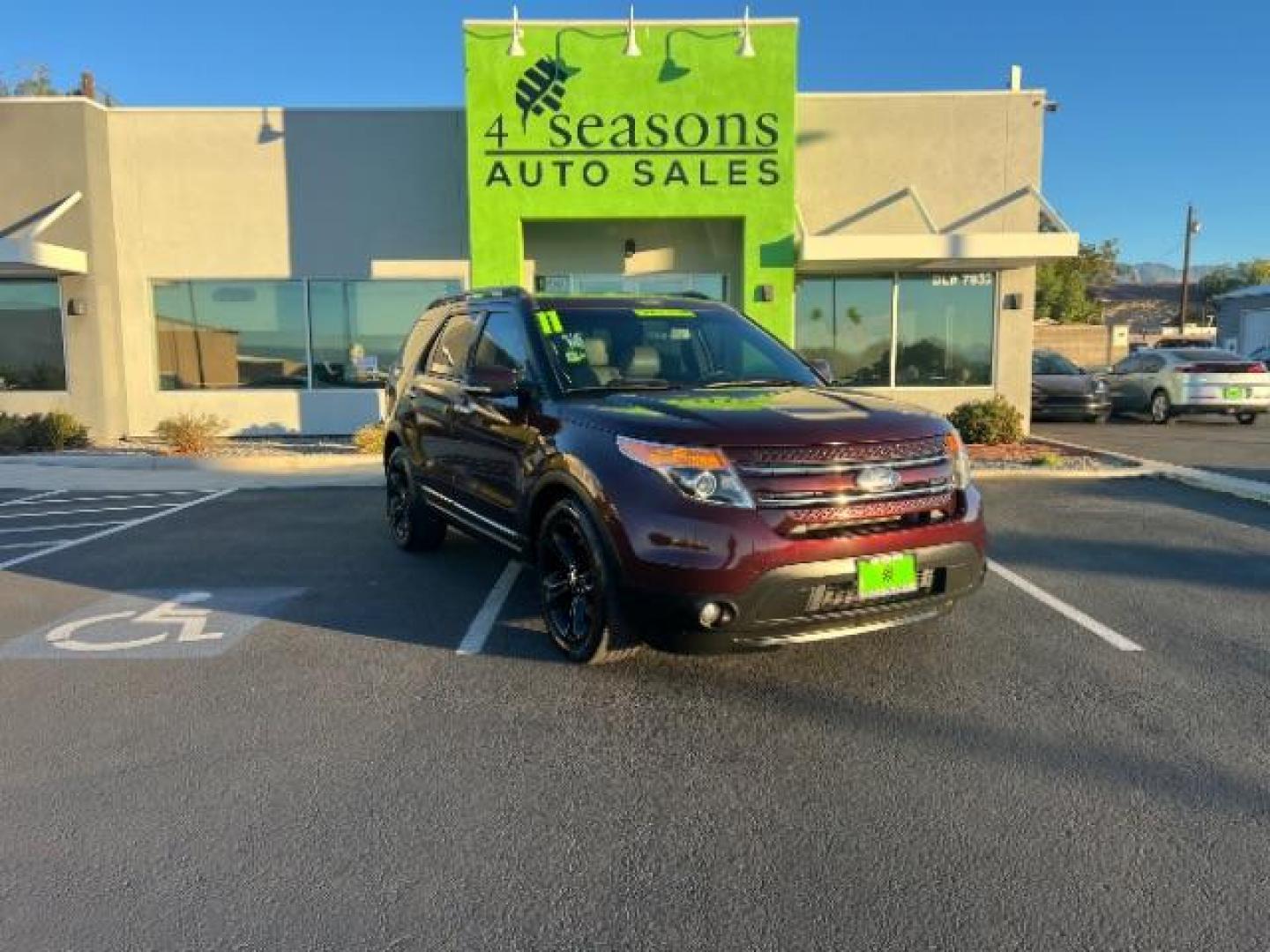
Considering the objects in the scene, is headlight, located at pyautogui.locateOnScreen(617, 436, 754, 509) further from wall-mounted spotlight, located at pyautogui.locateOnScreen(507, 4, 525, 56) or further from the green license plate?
wall-mounted spotlight, located at pyautogui.locateOnScreen(507, 4, 525, 56)

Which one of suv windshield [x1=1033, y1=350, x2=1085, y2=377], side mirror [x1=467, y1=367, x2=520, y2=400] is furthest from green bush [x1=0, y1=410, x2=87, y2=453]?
suv windshield [x1=1033, y1=350, x2=1085, y2=377]

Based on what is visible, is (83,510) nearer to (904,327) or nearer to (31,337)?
(31,337)

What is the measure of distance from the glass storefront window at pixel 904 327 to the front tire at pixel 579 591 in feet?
35.2

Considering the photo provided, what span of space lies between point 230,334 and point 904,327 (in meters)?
11.1

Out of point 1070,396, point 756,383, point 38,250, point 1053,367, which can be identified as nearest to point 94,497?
point 38,250

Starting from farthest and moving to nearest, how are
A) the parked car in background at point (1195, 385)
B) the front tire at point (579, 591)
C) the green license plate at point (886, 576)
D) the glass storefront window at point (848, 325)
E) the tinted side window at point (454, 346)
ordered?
1. the parked car in background at point (1195, 385)
2. the glass storefront window at point (848, 325)
3. the tinted side window at point (454, 346)
4. the front tire at point (579, 591)
5. the green license plate at point (886, 576)

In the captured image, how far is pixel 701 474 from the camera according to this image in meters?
3.96

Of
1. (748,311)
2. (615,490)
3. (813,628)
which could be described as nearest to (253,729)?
(615,490)

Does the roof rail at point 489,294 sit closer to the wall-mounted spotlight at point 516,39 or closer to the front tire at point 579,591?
the front tire at point 579,591

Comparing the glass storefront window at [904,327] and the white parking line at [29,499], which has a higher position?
the glass storefront window at [904,327]

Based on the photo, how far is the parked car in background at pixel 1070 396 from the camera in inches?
730

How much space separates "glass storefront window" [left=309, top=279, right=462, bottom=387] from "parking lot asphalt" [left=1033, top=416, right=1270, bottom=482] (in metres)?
10.9

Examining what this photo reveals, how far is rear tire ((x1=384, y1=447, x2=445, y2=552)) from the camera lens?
6.96 m

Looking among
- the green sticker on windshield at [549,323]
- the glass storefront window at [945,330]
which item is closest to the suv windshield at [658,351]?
the green sticker on windshield at [549,323]
